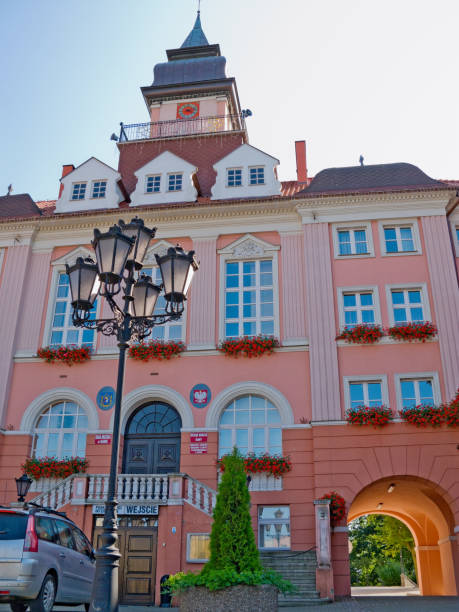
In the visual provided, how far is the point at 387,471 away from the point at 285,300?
6.90 m

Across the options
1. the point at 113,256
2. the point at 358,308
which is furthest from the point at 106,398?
the point at 113,256

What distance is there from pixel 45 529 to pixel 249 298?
13.8m

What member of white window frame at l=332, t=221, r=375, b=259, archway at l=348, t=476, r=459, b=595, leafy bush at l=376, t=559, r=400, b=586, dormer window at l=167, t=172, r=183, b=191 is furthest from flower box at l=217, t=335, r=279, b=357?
leafy bush at l=376, t=559, r=400, b=586

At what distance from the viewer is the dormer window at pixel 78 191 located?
26.3m

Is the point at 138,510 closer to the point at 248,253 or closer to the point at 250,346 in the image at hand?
the point at 250,346

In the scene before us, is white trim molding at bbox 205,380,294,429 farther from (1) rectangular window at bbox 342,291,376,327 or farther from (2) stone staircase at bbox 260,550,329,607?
(2) stone staircase at bbox 260,550,329,607

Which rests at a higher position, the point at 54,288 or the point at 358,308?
the point at 54,288

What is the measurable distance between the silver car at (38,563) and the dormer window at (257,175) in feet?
55.6

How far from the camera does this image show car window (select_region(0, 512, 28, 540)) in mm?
9688

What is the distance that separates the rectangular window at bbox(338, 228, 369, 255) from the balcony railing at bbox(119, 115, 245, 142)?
8.88m

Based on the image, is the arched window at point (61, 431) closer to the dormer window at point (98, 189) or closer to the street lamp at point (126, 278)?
the dormer window at point (98, 189)

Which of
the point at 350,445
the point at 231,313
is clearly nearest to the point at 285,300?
the point at 231,313

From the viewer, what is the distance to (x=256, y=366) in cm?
2181

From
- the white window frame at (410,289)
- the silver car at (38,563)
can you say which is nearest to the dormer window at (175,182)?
the white window frame at (410,289)
